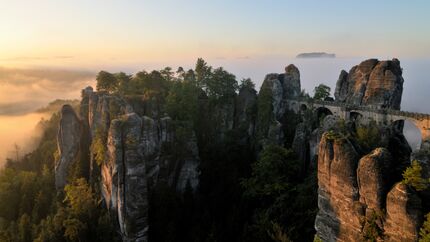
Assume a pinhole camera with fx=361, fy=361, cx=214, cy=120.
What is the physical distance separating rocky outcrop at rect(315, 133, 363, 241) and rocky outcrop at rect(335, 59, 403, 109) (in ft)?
77.0

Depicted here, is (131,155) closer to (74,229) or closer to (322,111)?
(74,229)

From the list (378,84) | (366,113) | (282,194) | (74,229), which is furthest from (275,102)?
(74,229)

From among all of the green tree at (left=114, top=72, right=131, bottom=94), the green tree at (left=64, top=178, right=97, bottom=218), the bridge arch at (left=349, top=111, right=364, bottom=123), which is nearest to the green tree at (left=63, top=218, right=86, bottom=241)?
the green tree at (left=64, top=178, right=97, bottom=218)

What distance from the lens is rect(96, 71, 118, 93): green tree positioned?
48250 mm

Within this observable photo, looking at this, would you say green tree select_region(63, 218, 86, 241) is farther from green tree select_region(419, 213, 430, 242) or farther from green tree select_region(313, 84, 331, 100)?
green tree select_region(313, 84, 331, 100)

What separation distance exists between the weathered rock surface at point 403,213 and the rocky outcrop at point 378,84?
26.6 metres

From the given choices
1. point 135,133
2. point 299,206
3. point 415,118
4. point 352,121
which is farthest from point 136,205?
point 415,118

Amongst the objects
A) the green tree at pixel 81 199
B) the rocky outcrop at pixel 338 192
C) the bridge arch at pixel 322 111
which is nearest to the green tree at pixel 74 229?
the green tree at pixel 81 199

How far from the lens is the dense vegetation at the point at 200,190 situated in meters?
31.9

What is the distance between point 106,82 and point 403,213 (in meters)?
39.8

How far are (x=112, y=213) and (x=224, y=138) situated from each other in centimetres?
1763

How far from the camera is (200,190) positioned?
39.1 meters

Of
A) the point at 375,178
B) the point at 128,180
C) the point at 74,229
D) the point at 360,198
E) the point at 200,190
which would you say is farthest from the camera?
the point at 200,190

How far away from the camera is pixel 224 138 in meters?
45.5
